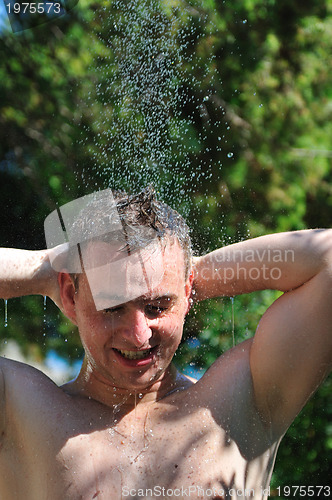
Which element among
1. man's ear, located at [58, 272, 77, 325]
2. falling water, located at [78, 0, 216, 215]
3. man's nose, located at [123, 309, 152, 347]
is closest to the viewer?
man's nose, located at [123, 309, 152, 347]

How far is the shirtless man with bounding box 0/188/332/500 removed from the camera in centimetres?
166

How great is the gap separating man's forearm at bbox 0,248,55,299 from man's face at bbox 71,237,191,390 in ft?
0.42

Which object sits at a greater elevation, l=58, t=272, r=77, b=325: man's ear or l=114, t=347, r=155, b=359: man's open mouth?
l=58, t=272, r=77, b=325: man's ear

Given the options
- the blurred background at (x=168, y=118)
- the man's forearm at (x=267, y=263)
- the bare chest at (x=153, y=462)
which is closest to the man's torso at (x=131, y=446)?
the bare chest at (x=153, y=462)

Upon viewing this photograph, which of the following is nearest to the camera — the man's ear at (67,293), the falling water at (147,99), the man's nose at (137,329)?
the man's nose at (137,329)

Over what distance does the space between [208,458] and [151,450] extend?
143 millimetres

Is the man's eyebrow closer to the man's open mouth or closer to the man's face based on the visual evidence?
the man's face

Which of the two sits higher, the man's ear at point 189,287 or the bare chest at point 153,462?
the man's ear at point 189,287

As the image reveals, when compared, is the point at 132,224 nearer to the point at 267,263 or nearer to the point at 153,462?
the point at 267,263

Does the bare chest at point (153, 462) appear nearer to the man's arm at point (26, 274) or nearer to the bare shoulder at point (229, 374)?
the bare shoulder at point (229, 374)

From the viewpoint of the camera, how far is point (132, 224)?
5.68ft

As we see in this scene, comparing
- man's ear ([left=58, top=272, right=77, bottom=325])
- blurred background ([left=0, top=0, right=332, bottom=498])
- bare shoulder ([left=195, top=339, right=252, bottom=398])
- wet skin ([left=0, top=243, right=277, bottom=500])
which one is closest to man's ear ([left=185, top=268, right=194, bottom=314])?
wet skin ([left=0, top=243, right=277, bottom=500])

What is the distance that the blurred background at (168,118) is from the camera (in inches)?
144

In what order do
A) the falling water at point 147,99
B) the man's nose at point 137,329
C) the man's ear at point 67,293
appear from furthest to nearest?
1. the falling water at point 147,99
2. the man's ear at point 67,293
3. the man's nose at point 137,329
